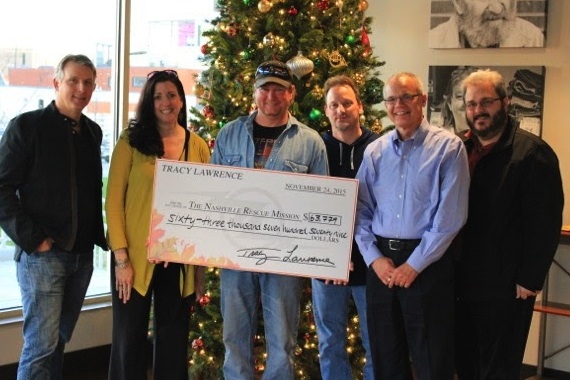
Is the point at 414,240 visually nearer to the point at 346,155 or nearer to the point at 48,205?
the point at 346,155

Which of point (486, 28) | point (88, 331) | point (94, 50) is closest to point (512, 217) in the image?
point (486, 28)

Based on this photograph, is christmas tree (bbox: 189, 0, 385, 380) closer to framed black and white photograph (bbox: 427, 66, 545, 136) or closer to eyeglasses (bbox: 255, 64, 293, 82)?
eyeglasses (bbox: 255, 64, 293, 82)

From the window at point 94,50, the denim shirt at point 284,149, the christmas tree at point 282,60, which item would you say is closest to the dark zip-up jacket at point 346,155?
the denim shirt at point 284,149

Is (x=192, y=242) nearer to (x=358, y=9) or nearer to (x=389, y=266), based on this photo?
(x=389, y=266)

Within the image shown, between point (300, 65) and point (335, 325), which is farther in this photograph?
point (300, 65)

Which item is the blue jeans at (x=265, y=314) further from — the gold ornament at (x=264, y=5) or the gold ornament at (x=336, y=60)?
the gold ornament at (x=264, y=5)

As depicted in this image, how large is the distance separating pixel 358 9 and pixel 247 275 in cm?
171

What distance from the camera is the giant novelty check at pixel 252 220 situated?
3082mm

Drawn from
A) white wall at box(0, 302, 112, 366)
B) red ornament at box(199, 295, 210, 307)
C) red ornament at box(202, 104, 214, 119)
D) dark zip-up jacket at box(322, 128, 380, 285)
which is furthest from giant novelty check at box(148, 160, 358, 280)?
white wall at box(0, 302, 112, 366)

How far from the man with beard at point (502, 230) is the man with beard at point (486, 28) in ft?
6.05

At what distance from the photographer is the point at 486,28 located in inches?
186

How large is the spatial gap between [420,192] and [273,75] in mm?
764

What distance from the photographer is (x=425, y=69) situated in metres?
5.00

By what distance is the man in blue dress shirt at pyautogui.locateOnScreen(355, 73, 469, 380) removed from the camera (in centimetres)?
287
